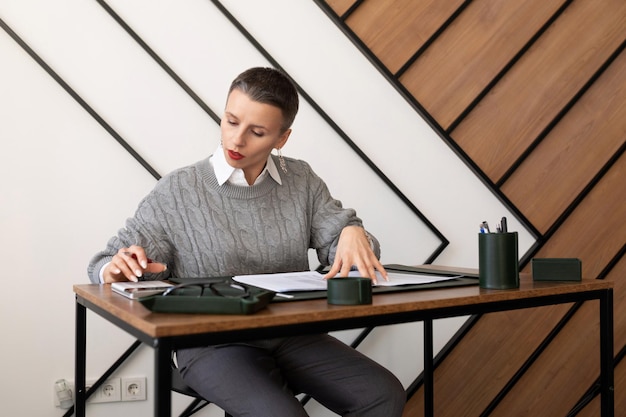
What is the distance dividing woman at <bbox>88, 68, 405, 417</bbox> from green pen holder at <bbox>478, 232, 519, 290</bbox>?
19 cm

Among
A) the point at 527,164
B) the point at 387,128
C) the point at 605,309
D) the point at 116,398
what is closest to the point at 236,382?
the point at 605,309

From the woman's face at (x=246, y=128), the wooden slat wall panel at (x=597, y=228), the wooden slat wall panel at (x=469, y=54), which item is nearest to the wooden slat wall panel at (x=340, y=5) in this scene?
the wooden slat wall panel at (x=469, y=54)

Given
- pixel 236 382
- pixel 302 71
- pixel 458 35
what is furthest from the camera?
pixel 458 35

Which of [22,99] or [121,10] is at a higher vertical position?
[121,10]

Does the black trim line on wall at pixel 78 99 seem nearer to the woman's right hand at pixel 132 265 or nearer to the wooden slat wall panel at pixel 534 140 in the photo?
the woman's right hand at pixel 132 265

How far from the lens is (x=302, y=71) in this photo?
6.39 ft

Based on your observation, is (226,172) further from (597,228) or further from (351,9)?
(597,228)

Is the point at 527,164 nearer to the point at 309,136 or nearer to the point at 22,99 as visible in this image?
the point at 309,136

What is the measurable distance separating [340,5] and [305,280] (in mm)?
1089

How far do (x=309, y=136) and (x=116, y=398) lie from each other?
938 mm

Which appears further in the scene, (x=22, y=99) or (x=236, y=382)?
(x=22, y=99)

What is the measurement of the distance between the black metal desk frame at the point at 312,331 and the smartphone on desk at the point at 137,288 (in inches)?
1.8

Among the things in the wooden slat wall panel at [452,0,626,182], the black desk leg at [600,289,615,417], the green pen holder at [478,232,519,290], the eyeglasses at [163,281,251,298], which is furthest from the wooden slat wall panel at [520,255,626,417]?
the eyeglasses at [163,281,251,298]

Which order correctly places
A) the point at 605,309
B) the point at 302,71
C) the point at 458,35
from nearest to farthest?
the point at 605,309 → the point at 302,71 → the point at 458,35
